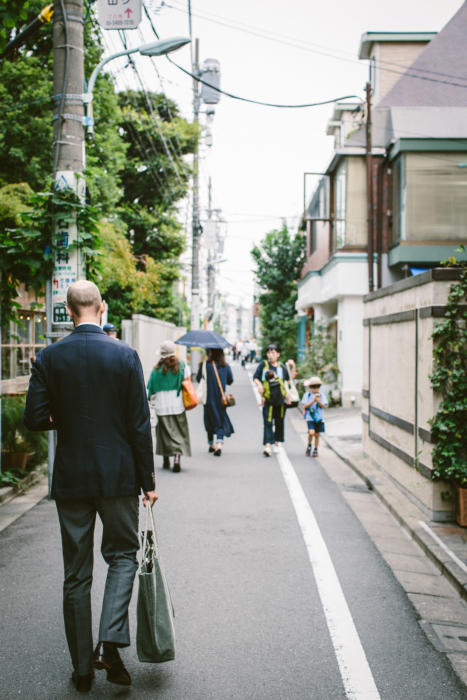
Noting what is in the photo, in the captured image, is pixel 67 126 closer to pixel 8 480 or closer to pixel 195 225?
pixel 8 480

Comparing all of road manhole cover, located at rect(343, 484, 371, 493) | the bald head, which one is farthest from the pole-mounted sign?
road manhole cover, located at rect(343, 484, 371, 493)

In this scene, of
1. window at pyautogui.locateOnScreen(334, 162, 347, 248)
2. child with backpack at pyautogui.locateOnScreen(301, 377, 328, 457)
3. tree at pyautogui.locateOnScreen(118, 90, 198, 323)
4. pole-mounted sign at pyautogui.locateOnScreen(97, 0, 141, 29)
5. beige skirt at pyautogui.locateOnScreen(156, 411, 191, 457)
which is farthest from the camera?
tree at pyautogui.locateOnScreen(118, 90, 198, 323)

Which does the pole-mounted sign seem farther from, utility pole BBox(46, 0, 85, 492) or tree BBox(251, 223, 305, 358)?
tree BBox(251, 223, 305, 358)

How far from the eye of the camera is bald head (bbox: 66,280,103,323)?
348cm

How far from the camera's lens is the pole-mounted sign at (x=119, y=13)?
28.4ft

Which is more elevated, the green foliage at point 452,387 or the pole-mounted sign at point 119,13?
the pole-mounted sign at point 119,13

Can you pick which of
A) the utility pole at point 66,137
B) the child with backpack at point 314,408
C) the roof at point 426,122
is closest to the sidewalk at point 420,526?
the child with backpack at point 314,408

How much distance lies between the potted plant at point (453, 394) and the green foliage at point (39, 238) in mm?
4157

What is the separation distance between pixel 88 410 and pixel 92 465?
277 millimetres

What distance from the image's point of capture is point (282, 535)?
6.11 m

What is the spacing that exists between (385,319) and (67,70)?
4947 millimetres

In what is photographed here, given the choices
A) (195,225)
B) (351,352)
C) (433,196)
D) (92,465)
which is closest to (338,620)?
(92,465)

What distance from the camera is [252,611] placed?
434 cm

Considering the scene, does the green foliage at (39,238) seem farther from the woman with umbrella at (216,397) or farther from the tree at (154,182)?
the tree at (154,182)
